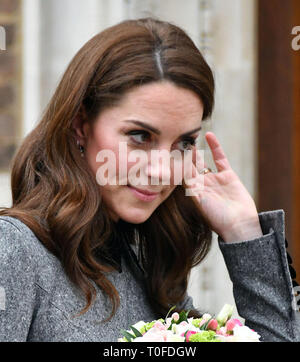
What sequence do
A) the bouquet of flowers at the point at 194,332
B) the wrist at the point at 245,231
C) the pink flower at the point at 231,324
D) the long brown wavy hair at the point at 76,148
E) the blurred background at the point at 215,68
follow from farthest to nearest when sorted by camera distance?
the blurred background at the point at 215,68, the wrist at the point at 245,231, the long brown wavy hair at the point at 76,148, the pink flower at the point at 231,324, the bouquet of flowers at the point at 194,332

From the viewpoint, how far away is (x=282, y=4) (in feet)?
12.5

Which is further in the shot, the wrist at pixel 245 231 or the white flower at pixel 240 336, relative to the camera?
the wrist at pixel 245 231

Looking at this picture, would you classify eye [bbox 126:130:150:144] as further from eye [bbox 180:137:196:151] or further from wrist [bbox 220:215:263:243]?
wrist [bbox 220:215:263:243]

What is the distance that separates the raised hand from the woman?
0.07 meters

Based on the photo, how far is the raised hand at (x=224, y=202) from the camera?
2316 millimetres

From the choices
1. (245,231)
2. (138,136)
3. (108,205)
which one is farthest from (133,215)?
(245,231)

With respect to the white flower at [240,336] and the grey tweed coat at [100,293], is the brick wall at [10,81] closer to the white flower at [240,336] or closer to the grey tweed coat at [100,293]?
the grey tweed coat at [100,293]

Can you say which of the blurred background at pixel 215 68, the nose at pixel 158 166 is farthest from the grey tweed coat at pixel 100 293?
the blurred background at pixel 215 68

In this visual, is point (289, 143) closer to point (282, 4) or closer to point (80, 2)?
point (282, 4)

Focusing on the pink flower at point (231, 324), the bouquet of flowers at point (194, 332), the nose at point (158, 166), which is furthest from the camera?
the nose at point (158, 166)

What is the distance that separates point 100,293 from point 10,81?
7.64ft

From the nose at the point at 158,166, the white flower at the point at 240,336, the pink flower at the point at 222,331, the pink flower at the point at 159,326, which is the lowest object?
the pink flower at the point at 222,331

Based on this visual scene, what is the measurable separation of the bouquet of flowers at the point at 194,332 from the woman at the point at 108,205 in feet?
0.72

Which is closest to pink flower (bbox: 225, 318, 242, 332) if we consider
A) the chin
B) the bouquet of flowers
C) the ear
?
the bouquet of flowers
